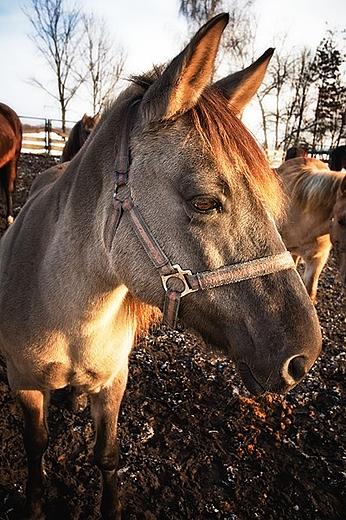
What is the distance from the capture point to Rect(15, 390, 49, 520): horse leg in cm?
243

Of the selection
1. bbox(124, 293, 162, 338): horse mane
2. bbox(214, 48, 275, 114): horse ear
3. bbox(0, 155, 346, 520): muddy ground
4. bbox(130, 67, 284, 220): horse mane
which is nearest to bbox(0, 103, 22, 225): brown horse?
bbox(0, 155, 346, 520): muddy ground

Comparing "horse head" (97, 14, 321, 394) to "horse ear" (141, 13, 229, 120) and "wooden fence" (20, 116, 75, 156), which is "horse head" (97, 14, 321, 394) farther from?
"wooden fence" (20, 116, 75, 156)

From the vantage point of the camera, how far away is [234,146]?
1.48 m

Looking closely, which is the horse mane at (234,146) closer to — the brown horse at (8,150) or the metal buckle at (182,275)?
the metal buckle at (182,275)

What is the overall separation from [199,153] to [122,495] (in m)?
2.46

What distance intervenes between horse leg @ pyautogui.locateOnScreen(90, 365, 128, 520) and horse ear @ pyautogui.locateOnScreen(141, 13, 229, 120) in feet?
5.31

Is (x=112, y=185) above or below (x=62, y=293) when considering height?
above

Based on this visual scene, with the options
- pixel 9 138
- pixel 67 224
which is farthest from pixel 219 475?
pixel 9 138

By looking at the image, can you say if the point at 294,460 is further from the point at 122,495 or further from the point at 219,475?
the point at 122,495

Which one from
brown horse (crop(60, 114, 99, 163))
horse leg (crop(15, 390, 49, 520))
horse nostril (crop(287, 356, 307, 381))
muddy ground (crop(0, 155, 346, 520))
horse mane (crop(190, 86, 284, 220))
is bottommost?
muddy ground (crop(0, 155, 346, 520))

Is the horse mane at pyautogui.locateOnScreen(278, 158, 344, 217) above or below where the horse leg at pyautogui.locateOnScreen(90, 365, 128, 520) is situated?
above

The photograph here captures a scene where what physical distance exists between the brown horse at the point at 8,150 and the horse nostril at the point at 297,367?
710 centimetres

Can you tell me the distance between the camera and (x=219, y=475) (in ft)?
9.58

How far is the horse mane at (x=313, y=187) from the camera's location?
5191mm
